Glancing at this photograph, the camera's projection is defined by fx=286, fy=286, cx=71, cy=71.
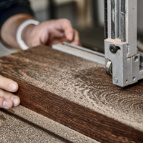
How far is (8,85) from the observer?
88 centimetres

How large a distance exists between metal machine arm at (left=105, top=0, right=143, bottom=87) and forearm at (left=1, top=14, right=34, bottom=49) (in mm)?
893

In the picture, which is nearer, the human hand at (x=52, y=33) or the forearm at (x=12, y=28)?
the human hand at (x=52, y=33)

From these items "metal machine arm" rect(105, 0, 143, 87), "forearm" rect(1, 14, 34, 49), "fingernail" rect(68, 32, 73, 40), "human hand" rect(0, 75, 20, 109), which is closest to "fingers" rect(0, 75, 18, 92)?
"human hand" rect(0, 75, 20, 109)

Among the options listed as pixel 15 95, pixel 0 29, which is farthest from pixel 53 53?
pixel 0 29

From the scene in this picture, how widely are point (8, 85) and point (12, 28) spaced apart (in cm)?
76

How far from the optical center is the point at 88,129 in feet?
2.43

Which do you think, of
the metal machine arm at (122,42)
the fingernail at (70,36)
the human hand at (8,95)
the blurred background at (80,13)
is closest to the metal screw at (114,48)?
the metal machine arm at (122,42)

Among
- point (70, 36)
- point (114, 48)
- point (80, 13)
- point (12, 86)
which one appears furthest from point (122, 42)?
point (80, 13)

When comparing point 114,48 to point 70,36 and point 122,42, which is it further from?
point 70,36

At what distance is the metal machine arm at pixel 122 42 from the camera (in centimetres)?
72

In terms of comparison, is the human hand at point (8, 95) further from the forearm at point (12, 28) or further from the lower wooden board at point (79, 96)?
the forearm at point (12, 28)

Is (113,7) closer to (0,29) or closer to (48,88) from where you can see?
(48,88)

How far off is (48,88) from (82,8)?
3555 mm

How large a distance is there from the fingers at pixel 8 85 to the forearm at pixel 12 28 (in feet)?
2.35
